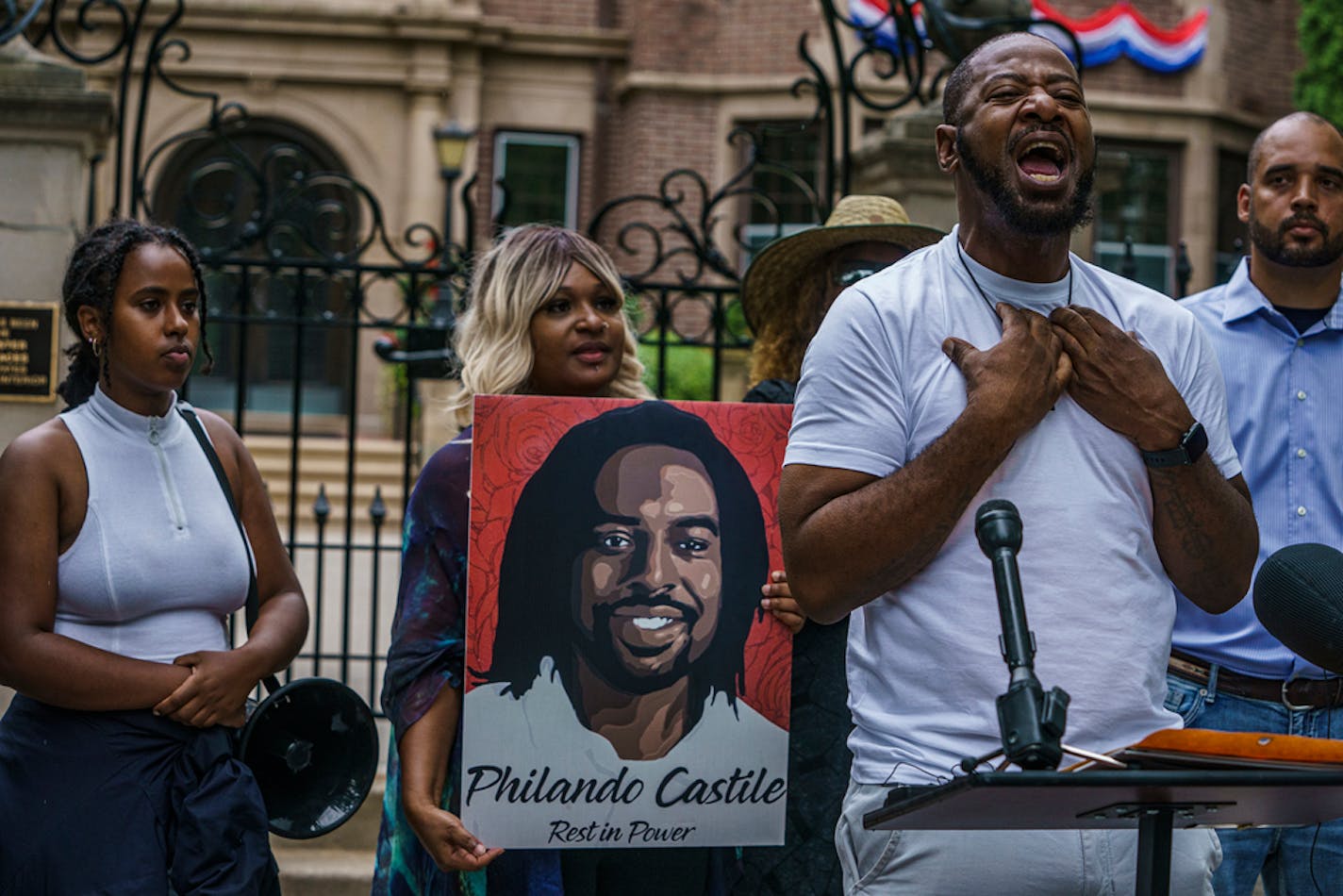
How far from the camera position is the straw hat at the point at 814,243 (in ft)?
12.9

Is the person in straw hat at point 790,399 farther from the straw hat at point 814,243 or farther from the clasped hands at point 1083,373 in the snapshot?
the clasped hands at point 1083,373

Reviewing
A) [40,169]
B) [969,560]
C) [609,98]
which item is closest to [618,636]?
[969,560]

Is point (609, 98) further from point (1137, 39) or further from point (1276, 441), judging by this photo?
point (1276, 441)

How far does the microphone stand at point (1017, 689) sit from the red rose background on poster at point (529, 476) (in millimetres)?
1226

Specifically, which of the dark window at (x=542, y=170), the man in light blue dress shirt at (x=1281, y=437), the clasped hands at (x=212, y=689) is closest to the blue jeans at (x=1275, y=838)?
the man in light blue dress shirt at (x=1281, y=437)

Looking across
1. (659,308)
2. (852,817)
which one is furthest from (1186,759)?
(659,308)

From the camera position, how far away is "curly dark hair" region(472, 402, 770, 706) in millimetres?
3143

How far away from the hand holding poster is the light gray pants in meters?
0.78

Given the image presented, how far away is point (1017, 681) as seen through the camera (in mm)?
1934

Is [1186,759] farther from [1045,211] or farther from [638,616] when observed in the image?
[638,616]

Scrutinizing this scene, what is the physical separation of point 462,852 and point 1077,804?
1.46m

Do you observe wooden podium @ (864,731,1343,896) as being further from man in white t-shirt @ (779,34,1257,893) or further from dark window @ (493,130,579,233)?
dark window @ (493,130,579,233)

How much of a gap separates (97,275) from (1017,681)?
2389 millimetres

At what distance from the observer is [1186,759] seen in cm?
194
